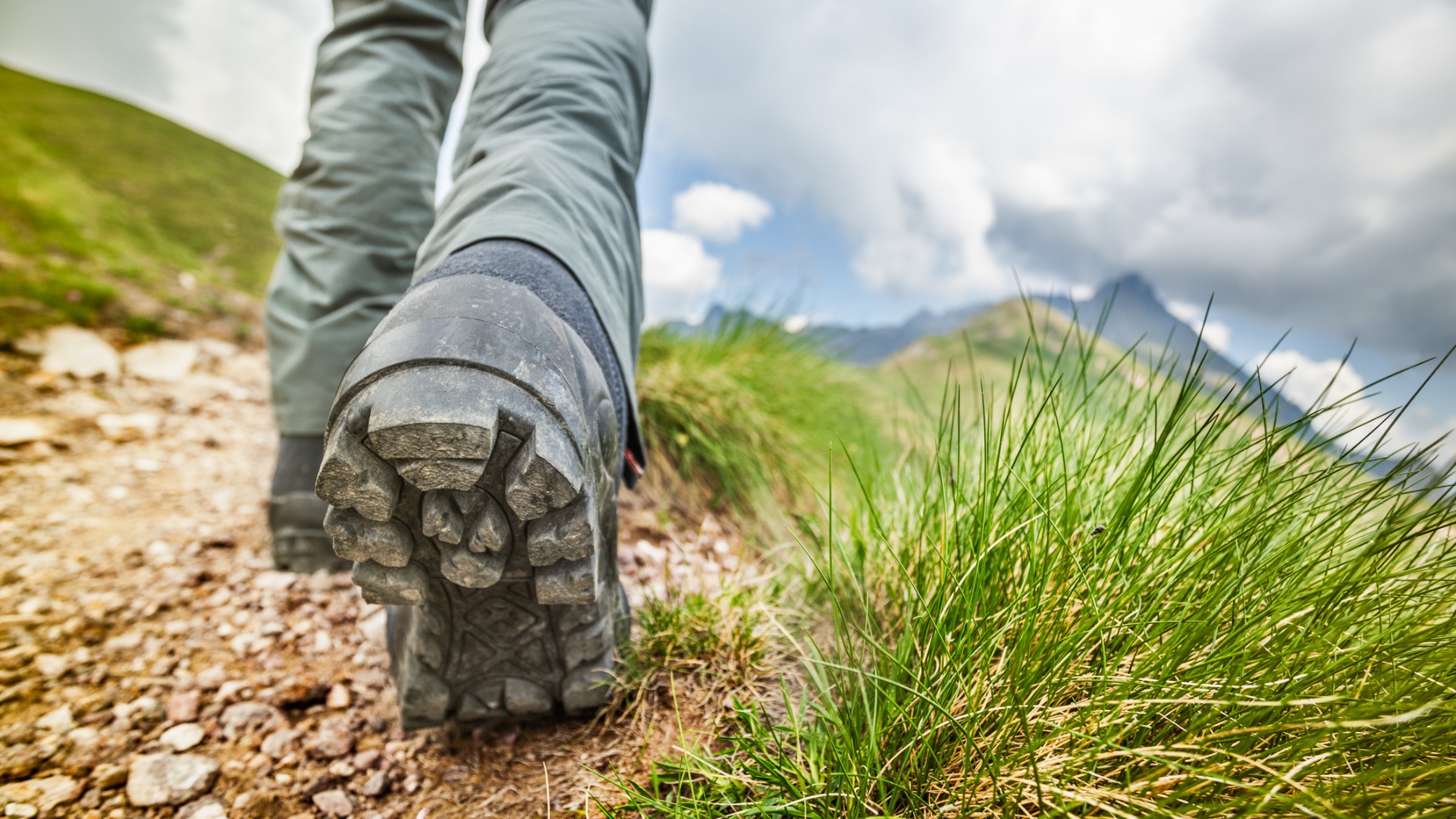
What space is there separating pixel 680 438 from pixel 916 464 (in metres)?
0.72

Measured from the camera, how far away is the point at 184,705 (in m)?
1.01

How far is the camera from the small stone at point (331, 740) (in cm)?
95

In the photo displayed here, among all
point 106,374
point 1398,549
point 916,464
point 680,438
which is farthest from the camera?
point 106,374

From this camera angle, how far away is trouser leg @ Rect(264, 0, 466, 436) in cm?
142

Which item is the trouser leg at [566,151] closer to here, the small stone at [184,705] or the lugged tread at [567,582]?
the lugged tread at [567,582]

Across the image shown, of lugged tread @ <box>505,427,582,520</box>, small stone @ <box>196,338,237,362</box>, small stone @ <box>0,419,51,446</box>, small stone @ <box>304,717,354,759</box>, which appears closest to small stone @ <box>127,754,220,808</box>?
small stone @ <box>304,717,354,759</box>

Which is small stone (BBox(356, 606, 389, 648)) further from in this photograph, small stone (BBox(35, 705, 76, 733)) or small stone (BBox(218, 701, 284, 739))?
small stone (BBox(35, 705, 76, 733))

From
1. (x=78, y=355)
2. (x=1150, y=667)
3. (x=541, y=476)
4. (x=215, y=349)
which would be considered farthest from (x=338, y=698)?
(x=215, y=349)

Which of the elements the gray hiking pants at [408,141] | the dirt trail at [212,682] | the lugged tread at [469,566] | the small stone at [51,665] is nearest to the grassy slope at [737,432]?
the dirt trail at [212,682]

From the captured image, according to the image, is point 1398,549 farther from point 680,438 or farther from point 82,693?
point 82,693

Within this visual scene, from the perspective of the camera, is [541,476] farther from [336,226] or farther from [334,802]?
[336,226]

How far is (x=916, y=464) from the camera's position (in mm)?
1620

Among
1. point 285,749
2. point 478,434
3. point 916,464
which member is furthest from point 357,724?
point 916,464

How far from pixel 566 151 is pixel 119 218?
10.9 feet
